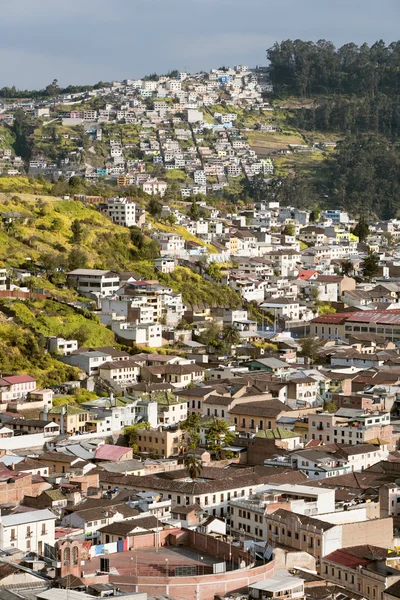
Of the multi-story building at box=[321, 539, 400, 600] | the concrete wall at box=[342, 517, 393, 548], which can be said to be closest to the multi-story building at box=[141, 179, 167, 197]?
the concrete wall at box=[342, 517, 393, 548]

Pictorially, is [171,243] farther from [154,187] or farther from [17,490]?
[17,490]

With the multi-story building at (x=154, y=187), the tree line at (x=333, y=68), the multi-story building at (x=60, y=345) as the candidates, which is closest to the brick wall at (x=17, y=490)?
the multi-story building at (x=60, y=345)

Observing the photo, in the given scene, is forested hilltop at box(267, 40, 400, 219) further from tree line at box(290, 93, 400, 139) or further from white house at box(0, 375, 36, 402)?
white house at box(0, 375, 36, 402)

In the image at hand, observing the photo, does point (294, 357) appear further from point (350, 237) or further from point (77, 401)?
point (350, 237)

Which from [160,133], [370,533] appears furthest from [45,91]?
[370,533]

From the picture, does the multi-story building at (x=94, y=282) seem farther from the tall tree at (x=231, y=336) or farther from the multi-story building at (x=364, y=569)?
the multi-story building at (x=364, y=569)

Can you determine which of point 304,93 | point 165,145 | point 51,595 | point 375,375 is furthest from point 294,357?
point 304,93

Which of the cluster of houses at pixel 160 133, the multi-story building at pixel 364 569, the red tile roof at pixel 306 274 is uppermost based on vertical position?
the cluster of houses at pixel 160 133
